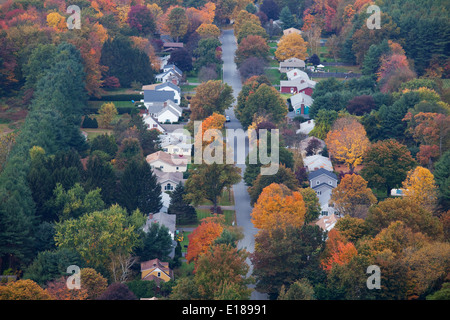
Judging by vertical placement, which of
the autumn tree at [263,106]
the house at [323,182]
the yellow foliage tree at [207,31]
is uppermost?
the yellow foliage tree at [207,31]

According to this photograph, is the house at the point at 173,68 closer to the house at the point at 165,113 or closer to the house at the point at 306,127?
the house at the point at 165,113

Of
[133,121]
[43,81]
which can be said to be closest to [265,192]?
[133,121]

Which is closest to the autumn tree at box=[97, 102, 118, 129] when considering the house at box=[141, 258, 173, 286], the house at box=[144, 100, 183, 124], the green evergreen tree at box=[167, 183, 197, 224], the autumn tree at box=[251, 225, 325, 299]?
the house at box=[144, 100, 183, 124]

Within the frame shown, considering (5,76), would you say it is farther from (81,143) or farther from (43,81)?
(81,143)

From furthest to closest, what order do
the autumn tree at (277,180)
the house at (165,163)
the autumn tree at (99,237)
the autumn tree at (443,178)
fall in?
the house at (165,163) → the autumn tree at (277,180) → the autumn tree at (443,178) → the autumn tree at (99,237)

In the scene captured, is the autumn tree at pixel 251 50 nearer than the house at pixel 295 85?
No

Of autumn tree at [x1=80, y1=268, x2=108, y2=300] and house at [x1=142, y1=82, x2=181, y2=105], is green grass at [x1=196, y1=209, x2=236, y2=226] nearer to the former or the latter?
autumn tree at [x1=80, y1=268, x2=108, y2=300]

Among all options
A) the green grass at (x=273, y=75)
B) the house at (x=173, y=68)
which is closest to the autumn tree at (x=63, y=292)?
the house at (x=173, y=68)
